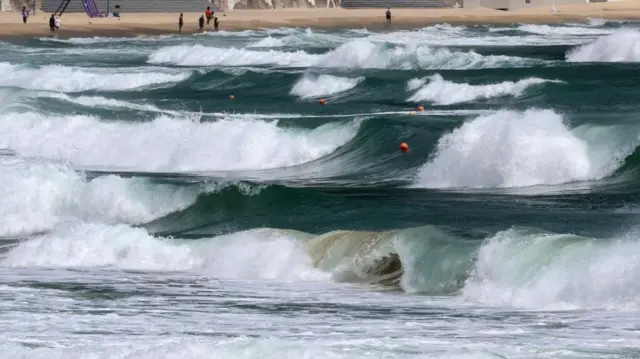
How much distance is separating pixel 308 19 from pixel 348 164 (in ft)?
185

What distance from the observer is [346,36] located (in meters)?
68.1

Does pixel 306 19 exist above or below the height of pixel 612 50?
below

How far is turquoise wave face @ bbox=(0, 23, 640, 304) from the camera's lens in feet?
51.3

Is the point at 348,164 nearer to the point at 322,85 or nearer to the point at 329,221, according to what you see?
the point at 329,221

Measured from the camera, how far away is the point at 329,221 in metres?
18.3

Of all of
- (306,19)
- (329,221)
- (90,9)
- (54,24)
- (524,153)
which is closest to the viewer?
(329,221)

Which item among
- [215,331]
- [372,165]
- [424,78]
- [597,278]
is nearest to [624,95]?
[424,78]

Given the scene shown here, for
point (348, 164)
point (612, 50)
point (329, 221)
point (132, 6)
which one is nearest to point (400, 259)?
point (329, 221)

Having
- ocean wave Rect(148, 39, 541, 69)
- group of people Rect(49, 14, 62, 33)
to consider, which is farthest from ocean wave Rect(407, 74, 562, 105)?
group of people Rect(49, 14, 62, 33)

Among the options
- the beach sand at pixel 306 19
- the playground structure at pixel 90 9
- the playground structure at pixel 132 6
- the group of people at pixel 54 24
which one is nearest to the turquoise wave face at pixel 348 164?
the group of people at pixel 54 24

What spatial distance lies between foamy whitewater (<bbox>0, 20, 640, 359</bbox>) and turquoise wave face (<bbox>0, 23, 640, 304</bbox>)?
5 cm

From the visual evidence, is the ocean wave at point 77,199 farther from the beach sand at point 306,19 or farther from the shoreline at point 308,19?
the beach sand at point 306,19

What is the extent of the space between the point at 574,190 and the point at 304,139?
8.15m

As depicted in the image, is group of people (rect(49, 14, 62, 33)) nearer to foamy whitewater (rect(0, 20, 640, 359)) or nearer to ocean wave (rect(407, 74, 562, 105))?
foamy whitewater (rect(0, 20, 640, 359))
